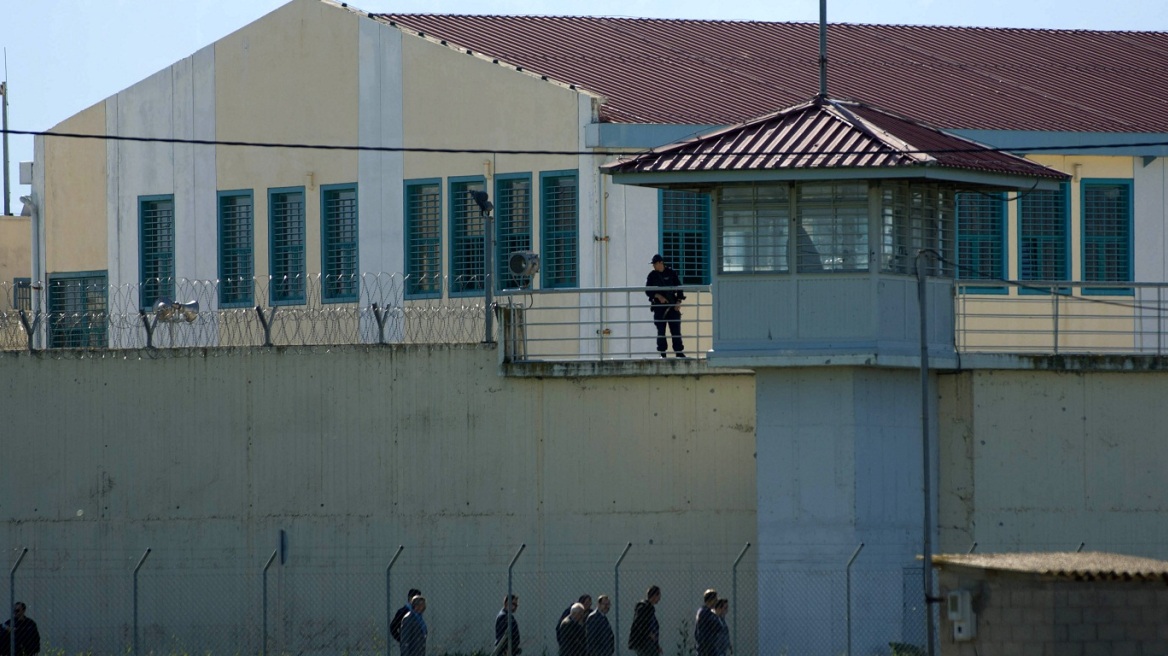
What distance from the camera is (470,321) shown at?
24.5 meters

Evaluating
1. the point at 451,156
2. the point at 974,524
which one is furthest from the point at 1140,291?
the point at 451,156

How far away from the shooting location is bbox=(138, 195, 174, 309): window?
2919cm

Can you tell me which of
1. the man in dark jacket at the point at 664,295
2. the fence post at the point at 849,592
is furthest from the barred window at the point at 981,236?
the fence post at the point at 849,592

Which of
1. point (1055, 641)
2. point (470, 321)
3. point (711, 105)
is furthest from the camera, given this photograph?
point (711, 105)

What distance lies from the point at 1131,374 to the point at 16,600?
12509mm

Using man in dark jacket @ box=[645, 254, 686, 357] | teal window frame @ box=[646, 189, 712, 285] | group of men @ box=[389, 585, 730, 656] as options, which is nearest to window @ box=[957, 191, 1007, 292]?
teal window frame @ box=[646, 189, 712, 285]

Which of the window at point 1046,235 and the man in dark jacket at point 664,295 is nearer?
the man in dark jacket at point 664,295

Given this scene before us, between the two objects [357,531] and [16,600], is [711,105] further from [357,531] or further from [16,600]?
[16,600]

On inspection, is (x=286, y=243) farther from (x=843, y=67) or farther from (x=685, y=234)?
(x=843, y=67)

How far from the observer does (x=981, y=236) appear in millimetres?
27078

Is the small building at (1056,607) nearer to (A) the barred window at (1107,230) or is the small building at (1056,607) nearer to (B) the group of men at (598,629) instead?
(B) the group of men at (598,629)

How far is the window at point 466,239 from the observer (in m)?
26.8

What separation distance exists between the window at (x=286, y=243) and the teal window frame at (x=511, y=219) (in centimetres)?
299

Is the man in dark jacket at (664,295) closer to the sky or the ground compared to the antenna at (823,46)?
closer to the ground
